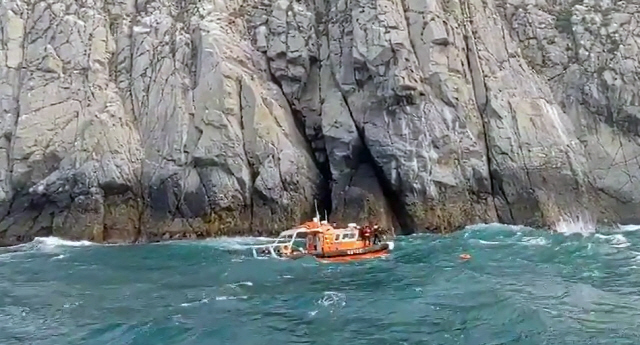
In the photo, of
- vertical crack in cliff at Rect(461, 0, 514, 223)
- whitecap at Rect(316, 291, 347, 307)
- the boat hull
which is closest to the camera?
whitecap at Rect(316, 291, 347, 307)

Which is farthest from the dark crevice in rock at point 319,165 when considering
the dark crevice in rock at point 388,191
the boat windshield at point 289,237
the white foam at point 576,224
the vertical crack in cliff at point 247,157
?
the white foam at point 576,224

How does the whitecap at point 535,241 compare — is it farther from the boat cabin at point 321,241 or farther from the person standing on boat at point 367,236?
the boat cabin at point 321,241

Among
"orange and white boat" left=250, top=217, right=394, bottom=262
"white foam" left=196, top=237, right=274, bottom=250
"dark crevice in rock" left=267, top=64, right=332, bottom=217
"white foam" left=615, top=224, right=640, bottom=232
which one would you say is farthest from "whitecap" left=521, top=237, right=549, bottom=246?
"white foam" left=196, top=237, right=274, bottom=250

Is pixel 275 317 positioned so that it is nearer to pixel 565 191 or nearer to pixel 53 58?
pixel 565 191

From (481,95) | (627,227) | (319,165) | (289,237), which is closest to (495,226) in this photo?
(627,227)

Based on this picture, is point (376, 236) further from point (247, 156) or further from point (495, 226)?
point (247, 156)

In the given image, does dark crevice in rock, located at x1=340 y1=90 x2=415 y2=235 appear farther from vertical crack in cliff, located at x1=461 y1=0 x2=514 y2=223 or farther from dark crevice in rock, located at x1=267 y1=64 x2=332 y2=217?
vertical crack in cliff, located at x1=461 y1=0 x2=514 y2=223
